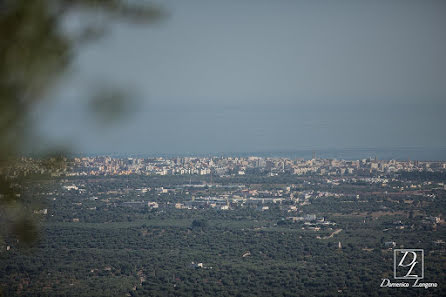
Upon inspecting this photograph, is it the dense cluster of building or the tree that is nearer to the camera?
the tree

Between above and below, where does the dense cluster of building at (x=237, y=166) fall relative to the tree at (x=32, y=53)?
below

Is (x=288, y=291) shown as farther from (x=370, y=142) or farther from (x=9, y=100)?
(x=370, y=142)

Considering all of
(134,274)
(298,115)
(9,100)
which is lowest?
(134,274)

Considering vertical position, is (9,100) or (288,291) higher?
(9,100)

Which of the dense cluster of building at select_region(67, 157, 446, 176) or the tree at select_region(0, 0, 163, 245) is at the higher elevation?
the tree at select_region(0, 0, 163, 245)

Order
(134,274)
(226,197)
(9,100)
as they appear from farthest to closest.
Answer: (226,197), (134,274), (9,100)

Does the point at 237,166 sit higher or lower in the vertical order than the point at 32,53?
lower

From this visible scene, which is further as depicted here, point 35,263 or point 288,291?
point 35,263

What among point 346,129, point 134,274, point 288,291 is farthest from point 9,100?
point 346,129

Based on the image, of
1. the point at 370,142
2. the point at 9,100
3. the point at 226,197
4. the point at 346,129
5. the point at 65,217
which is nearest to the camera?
the point at 9,100

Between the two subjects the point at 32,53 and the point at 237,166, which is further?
the point at 237,166

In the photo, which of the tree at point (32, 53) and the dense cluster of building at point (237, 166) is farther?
the dense cluster of building at point (237, 166)
